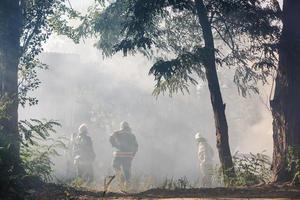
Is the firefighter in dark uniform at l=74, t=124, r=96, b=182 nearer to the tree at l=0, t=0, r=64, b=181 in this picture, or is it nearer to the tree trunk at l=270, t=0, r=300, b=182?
the tree at l=0, t=0, r=64, b=181

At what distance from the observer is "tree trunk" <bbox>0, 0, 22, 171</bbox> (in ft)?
23.2

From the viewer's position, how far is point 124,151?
13.3 metres

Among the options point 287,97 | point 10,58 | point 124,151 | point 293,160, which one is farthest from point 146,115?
point 10,58

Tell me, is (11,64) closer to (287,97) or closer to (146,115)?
(287,97)

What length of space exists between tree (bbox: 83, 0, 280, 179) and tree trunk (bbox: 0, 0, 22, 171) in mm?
1975

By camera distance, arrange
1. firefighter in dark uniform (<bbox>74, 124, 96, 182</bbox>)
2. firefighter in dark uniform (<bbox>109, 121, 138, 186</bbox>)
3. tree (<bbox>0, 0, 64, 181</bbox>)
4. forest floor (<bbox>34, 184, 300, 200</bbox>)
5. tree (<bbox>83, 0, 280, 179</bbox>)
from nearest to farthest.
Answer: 1. forest floor (<bbox>34, 184, 300, 200</bbox>)
2. tree (<bbox>0, 0, 64, 181</bbox>)
3. tree (<bbox>83, 0, 280, 179</bbox>)
4. firefighter in dark uniform (<bbox>109, 121, 138, 186</bbox>)
5. firefighter in dark uniform (<bbox>74, 124, 96, 182</bbox>)

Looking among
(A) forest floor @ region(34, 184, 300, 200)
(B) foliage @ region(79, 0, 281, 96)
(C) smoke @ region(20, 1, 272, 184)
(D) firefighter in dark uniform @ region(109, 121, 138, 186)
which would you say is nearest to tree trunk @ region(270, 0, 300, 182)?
(B) foliage @ region(79, 0, 281, 96)

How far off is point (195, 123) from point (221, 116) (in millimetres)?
14995

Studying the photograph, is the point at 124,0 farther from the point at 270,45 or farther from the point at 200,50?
the point at 270,45

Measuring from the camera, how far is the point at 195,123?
2369 cm

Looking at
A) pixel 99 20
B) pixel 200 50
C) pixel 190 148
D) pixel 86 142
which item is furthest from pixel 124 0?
pixel 190 148

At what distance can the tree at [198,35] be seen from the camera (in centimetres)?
833

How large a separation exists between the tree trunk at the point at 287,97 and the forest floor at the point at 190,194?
3.72 feet

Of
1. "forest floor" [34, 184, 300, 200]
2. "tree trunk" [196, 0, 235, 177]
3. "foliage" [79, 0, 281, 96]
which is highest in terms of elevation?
"foliage" [79, 0, 281, 96]
